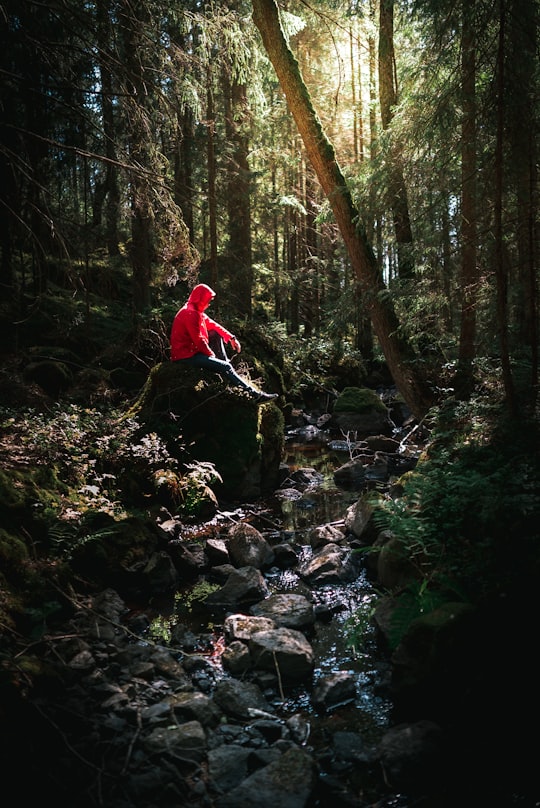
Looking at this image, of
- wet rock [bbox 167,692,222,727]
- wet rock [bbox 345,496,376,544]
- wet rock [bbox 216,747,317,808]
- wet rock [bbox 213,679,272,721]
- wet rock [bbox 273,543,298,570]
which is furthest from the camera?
wet rock [bbox 345,496,376,544]

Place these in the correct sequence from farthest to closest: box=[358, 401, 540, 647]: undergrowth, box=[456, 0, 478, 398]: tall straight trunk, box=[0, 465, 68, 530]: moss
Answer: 1. box=[456, 0, 478, 398]: tall straight trunk
2. box=[0, 465, 68, 530]: moss
3. box=[358, 401, 540, 647]: undergrowth

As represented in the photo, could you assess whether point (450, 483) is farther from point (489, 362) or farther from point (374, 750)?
point (489, 362)

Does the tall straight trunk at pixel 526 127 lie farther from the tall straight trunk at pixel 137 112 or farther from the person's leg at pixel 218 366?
the person's leg at pixel 218 366

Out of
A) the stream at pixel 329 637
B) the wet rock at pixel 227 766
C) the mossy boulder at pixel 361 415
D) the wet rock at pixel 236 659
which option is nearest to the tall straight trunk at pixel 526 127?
the stream at pixel 329 637

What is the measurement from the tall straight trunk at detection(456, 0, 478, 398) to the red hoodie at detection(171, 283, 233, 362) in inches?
163

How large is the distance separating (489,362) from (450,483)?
14.8ft

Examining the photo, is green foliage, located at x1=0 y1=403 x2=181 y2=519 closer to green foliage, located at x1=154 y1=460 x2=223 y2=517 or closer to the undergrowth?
green foliage, located at x1=154 y1=460 x2=223 y2=517

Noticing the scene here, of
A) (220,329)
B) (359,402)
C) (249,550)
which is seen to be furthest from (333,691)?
(359,402)

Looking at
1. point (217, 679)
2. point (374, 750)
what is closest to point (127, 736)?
point (217, 679)

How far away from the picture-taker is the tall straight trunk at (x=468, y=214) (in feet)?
23.5

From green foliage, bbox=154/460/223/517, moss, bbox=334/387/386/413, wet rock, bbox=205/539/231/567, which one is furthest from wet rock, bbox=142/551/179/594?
moss, bbox=334/387/386/413

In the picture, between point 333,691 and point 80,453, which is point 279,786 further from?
point 80,453

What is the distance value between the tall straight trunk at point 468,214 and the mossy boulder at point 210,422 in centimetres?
370

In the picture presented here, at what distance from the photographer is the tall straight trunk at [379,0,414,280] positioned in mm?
9188
